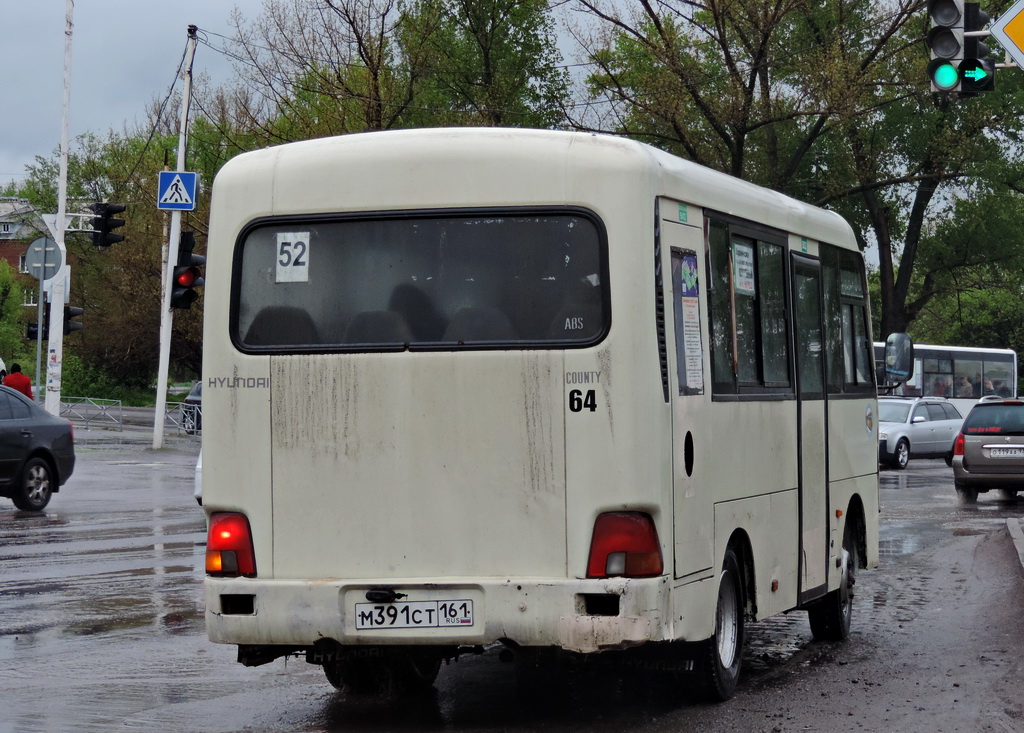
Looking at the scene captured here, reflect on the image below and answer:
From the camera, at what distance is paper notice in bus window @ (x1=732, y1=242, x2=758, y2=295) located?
827cm

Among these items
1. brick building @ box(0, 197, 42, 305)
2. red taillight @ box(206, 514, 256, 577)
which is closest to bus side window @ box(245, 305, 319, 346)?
red taillight @ box(206, 514, 256, 577)

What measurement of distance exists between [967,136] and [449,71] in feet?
45.1

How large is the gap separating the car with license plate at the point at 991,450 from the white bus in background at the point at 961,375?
2333 cm

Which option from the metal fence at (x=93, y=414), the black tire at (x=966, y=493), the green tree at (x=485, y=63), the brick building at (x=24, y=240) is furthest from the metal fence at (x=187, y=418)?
the black tire at (x=966, y=493)

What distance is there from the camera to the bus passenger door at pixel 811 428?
9.32 m

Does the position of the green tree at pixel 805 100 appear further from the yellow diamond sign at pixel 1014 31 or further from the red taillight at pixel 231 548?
the red taillight at pixel 231 548

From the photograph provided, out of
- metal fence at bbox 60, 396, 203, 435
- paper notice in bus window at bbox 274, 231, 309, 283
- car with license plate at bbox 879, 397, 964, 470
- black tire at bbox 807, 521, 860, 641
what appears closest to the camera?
paper notice in bus window at bbox 274, 231, 309, 283

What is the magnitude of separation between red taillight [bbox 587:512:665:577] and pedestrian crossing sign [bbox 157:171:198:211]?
25.9 m

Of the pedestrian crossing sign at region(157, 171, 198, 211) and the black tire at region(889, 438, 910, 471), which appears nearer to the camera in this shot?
the pedestrian crossing sign at region(157, 171, 198, 211)

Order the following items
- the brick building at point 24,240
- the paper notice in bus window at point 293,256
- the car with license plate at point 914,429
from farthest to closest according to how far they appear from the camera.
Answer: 1. the brick building at point 24,240
2. the car with license plate at point 914,429
3. the paper notice in bus window at point 293,256

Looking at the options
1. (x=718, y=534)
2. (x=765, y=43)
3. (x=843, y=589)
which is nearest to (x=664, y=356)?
(x=718, y=534)

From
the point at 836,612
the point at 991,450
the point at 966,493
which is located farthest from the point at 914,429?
the point at 836,612

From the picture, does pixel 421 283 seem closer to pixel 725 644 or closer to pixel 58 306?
pixel 725 644

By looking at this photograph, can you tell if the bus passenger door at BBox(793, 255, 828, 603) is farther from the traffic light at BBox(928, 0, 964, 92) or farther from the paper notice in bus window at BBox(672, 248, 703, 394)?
the traffic light at BBox(928, 0, 964, 92)
